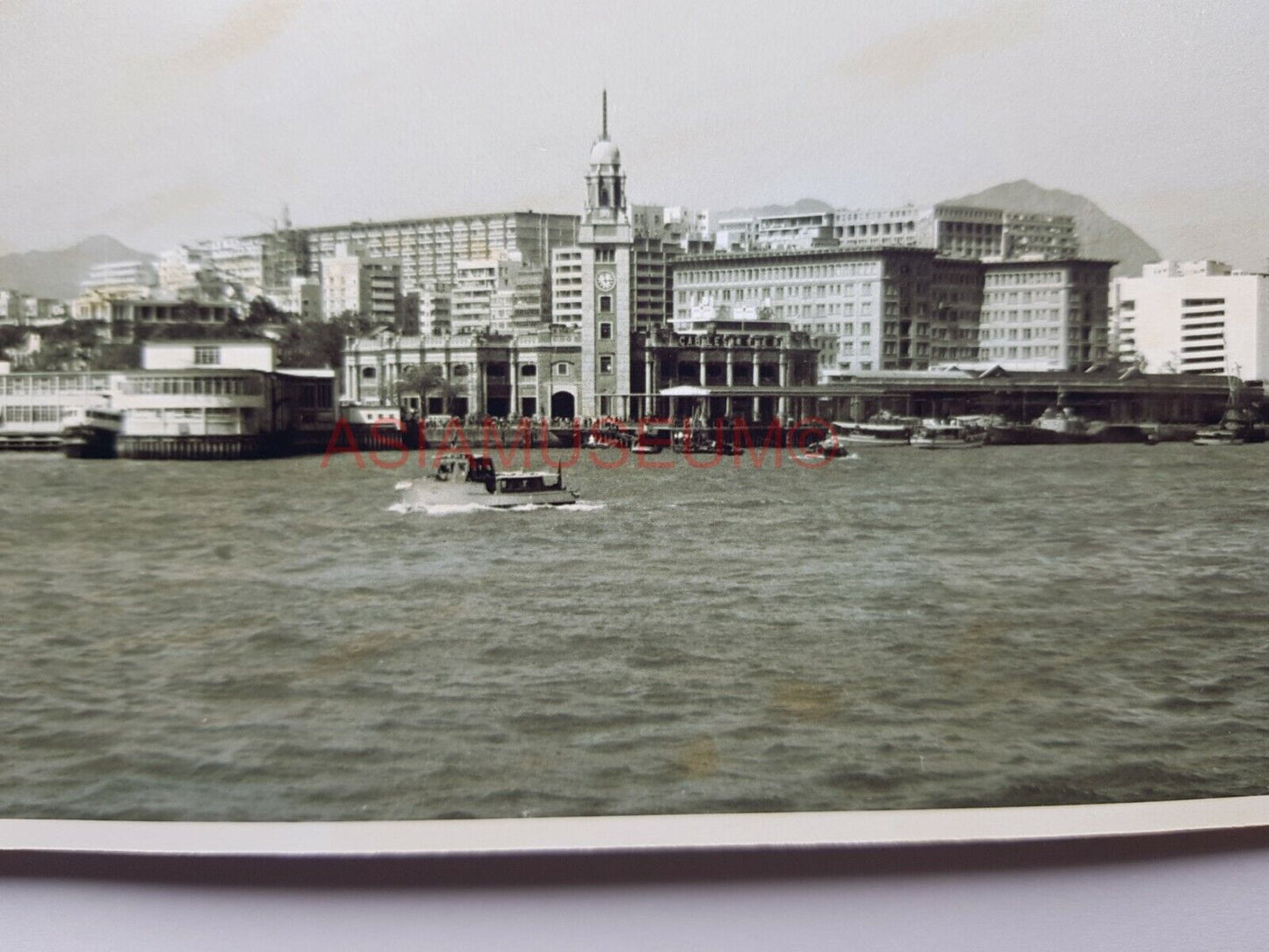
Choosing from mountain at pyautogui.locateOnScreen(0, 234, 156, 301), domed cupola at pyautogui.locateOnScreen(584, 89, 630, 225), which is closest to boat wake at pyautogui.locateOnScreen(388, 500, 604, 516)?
domed cupola at pyautogui.locateOnScreen(584, 89, 630, 225)

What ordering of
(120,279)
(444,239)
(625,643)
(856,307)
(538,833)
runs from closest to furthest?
1. (538,833)
2. (625,643)
3. (120,279)
4. (444,239)
5. (856,307)

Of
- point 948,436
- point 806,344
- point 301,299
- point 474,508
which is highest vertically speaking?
point 301,299

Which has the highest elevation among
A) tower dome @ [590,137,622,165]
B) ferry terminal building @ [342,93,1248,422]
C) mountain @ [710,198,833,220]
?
tower dome @ [590,137,622,165]

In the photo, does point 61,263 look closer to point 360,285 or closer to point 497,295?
point 360,285

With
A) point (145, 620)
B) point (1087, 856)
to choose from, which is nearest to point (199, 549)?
point (145, 620)

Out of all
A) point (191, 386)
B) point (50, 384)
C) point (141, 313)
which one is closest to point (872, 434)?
point (191, 386)

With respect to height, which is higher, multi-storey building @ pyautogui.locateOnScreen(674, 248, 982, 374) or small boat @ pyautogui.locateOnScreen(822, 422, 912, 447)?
multi-storey building @ pyautogui.locateOnScreen(674, 248, 982, 374)

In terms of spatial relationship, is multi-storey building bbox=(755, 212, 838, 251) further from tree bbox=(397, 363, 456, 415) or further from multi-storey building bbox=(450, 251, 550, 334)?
tree bbox=(397, 363, 456, 415)
